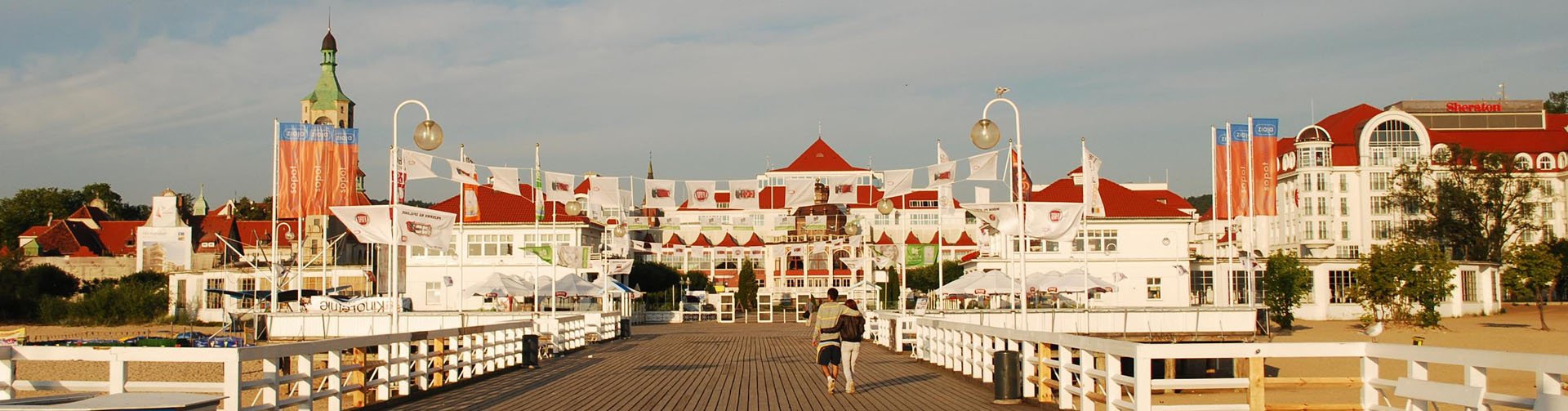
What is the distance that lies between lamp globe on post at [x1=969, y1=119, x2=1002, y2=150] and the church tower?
113436 mm

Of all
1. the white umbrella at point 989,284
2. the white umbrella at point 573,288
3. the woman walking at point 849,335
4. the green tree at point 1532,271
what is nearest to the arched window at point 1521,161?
the green tree at point 1532,271

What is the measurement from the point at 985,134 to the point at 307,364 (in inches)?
412

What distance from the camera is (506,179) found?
31.2m

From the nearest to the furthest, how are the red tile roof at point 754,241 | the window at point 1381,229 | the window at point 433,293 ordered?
1. the window at point 433,293
2. the window at point 1381,229
3. the red tile roof at point 754,241

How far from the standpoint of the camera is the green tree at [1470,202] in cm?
7775

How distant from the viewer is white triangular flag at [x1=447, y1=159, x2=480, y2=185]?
92.7 ft

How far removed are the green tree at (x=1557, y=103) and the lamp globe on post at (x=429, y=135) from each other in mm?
112232

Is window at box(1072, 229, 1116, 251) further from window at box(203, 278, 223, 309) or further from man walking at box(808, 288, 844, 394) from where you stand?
man walking at box(808, 288, 844, 394)

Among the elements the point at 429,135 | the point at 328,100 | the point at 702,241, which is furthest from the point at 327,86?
the point at 429,135

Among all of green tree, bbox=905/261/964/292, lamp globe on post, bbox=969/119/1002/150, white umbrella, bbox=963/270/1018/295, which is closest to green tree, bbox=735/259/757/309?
green tree, bbox=905/261/964/292

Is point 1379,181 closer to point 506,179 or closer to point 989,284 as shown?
point 989,284

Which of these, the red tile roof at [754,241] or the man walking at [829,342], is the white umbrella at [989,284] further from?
the red tile roof at [754,241]

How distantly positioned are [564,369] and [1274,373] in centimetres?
1902

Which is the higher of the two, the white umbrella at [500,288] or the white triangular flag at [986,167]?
Answer: the white triangular flag at [986,167]
